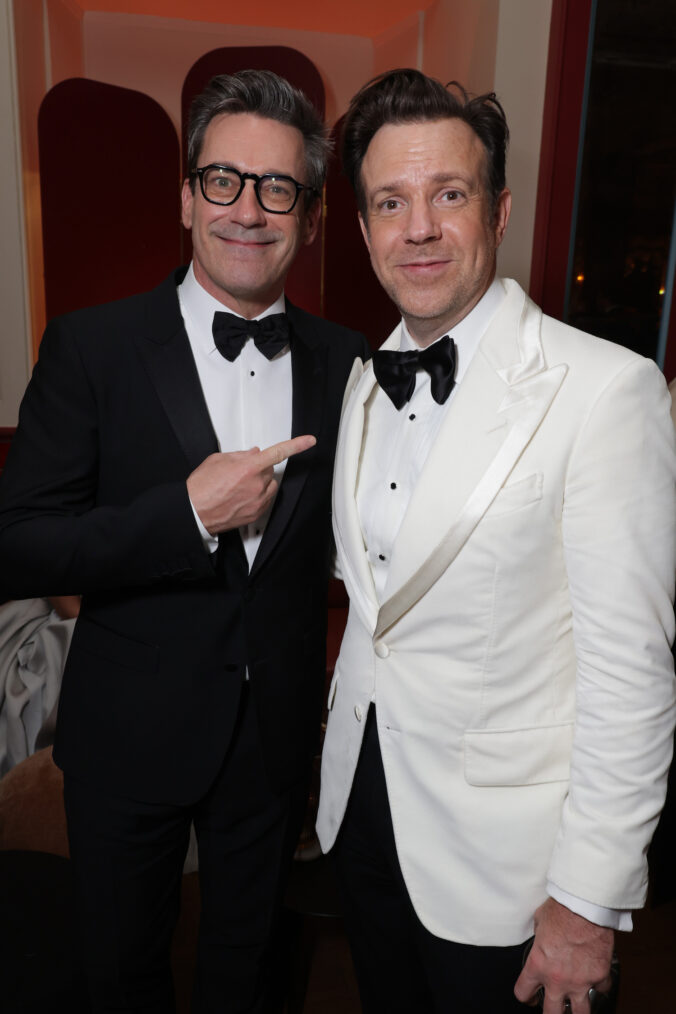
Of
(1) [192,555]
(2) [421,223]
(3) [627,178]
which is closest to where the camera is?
(2) [421,223]

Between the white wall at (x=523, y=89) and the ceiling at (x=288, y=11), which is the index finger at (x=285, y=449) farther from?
the ceiling at (x=288, y=11)

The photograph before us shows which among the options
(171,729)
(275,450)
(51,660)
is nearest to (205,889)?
(171,729)

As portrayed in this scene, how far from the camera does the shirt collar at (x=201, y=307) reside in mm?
1637

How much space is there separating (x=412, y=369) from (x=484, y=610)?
1.40 ft

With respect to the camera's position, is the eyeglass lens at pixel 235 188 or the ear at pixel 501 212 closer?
the ear at pixel 501 212

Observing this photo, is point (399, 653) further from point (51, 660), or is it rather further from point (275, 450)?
point (51, 660)

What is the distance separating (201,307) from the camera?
1646 mm

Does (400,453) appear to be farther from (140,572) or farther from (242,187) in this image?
(242,187)

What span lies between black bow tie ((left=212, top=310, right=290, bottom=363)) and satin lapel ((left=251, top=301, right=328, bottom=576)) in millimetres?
68

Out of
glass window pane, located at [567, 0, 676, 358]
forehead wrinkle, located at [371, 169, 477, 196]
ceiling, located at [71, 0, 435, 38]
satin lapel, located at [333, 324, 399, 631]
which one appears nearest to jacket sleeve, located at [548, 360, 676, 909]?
satin lapel, located at [333, 324, 399, 631]

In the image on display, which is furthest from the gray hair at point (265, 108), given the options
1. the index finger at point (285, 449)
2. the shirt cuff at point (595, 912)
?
the shirt cuff at point (595, 912)

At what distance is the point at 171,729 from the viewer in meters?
1.52

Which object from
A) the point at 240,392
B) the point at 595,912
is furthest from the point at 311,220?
the point at 595,912

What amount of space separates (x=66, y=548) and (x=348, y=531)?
0.49m
